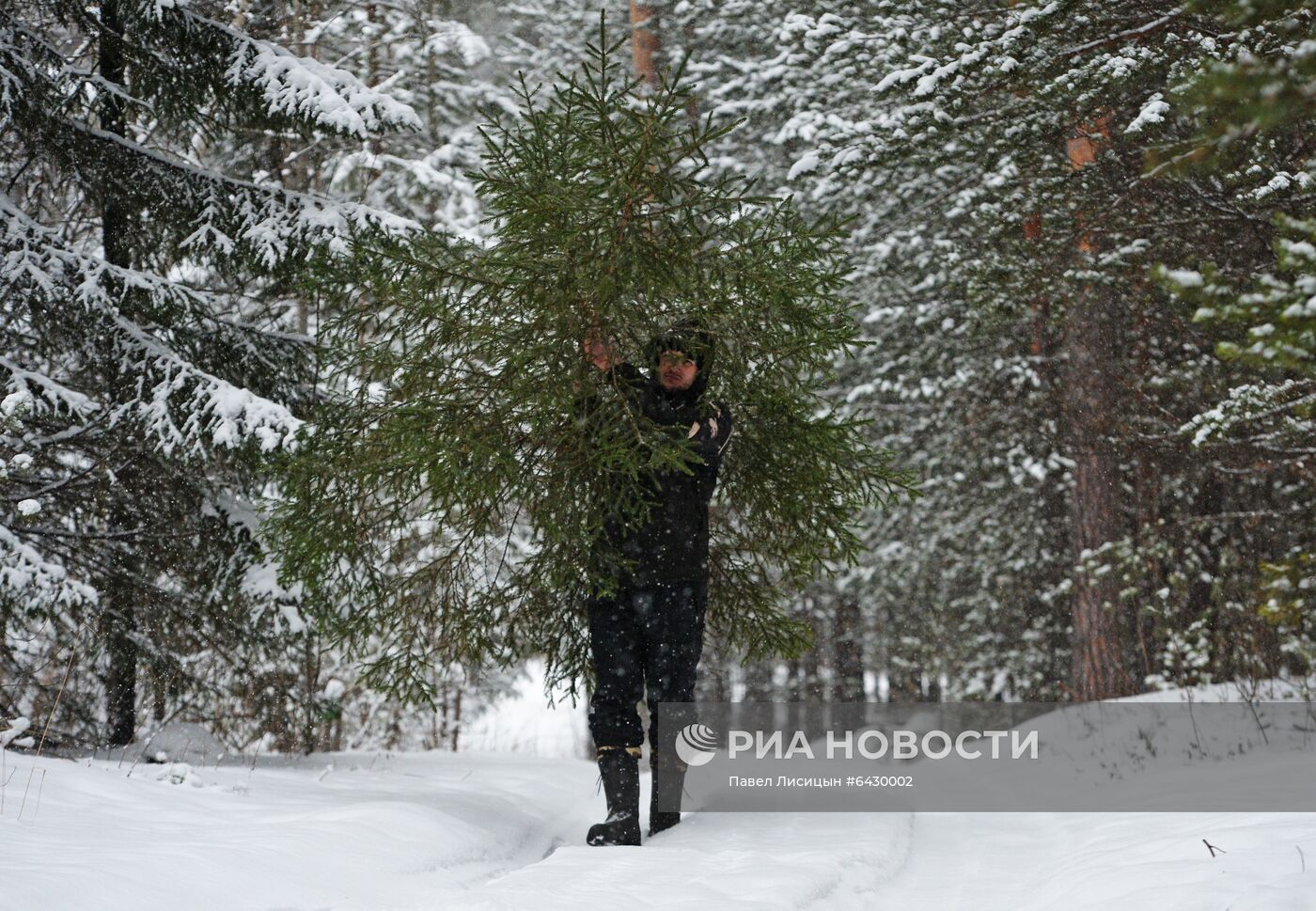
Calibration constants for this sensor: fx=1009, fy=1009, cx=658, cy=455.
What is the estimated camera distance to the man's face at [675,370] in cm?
495

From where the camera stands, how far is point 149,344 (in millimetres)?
6789

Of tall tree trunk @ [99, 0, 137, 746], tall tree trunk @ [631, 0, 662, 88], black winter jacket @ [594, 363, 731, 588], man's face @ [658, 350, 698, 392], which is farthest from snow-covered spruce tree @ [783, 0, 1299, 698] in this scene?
tall tree trunk @ [99, 0, 137, 746]

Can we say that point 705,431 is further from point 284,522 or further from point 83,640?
point 83,640

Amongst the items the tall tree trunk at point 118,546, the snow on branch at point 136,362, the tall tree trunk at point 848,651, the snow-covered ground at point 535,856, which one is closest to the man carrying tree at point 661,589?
the snow-covered ground at point 535,856

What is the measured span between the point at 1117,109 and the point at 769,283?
5.87 meters

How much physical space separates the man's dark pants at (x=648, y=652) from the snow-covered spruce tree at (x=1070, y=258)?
421 cm

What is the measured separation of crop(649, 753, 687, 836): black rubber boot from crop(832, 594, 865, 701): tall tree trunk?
13.6 m

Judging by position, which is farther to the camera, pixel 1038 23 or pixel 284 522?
pixel 1038 23

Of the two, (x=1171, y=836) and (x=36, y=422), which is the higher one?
(x=36, y=422)

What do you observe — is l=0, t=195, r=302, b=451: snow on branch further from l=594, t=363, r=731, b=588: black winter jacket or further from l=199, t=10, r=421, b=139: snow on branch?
l=594, t=363, r=731, b=588: black winter jacket

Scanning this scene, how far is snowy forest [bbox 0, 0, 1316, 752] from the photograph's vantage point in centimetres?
525

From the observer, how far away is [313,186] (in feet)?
39.8

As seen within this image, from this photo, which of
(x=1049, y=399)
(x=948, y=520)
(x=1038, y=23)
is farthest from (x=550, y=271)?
(x=948, y=520)

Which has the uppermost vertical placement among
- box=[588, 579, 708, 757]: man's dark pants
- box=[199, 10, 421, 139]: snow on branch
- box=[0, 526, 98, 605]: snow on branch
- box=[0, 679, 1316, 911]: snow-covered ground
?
box=[199, 10, 421, 139]: snow on branch
